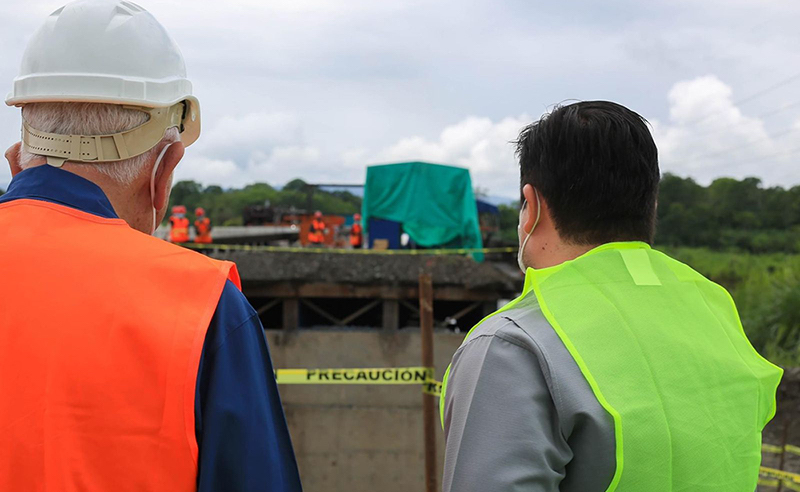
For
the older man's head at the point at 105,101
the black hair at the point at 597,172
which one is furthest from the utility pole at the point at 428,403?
the older man's head at the point at 105,101

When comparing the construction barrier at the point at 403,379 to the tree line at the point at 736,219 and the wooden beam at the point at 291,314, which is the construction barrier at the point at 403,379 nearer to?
the wooden beam at the point at 291,314

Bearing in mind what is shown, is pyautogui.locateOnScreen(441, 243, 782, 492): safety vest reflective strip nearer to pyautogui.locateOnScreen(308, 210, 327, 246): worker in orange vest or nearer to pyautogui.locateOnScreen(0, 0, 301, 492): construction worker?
pyautogui.locateOnScreen(0, 0, 301, 492): construction worker

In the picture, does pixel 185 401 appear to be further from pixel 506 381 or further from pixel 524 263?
pixel 524 263

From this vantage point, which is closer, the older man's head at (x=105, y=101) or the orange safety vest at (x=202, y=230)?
the older man's head at (x=105, y=101)

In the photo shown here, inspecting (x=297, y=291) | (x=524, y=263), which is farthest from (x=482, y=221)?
(x=524, y=263)

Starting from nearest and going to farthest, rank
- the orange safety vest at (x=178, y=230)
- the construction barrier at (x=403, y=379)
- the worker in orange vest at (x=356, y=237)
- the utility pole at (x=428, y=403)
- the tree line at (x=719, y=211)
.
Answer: the utility pole at (x=428, y=403) → the construction barrier at (x=403, y=379) → the orange safety vest at (x=178, y=230) → the worker in orange vest at (x=356, y=237) → the tree line at (x=719, y=211)

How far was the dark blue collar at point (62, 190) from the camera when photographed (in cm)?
121

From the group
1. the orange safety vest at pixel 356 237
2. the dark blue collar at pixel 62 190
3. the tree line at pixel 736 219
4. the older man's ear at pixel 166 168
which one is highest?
the tree line at pixel 736 219

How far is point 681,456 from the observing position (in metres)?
1.18

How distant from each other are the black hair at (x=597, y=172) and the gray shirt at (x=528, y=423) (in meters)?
0.28

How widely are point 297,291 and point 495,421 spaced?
9.37 meters

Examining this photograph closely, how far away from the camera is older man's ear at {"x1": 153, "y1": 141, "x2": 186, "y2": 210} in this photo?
1.36m

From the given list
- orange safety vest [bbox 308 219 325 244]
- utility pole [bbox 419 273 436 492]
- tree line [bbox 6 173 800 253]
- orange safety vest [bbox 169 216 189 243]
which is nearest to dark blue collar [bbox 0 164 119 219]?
utility pole [bbox 419 273 436 492]

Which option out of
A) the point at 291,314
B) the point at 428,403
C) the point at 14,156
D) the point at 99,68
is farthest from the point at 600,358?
the point at 291,314
